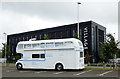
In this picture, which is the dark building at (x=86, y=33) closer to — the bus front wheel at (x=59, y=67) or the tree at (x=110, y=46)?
the tree at (x=110, y=46)

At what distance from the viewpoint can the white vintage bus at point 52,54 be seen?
724 inches

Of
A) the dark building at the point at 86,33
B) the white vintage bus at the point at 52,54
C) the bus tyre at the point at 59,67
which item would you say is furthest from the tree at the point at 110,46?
the dark building at the point at 86,33

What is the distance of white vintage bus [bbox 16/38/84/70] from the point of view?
18391 mm

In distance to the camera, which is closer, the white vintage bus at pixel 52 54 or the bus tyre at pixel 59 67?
the white vintage bus at pixel 52 54

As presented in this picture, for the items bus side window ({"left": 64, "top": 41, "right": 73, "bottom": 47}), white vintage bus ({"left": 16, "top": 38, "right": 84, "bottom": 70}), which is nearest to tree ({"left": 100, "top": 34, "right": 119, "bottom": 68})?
white vintage bus ({"left": 16, "top": 38, "right": 84, "bottom": 70})

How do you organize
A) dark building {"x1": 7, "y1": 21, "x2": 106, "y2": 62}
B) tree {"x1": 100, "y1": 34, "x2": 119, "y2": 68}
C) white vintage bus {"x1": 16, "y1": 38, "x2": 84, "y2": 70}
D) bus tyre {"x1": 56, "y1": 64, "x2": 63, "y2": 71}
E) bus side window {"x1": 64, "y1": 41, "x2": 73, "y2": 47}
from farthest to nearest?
dark building {"x1": 7, "y1": 21, "x2": 106, "y2": 62}, tree {"x1": 100, "y1": 34, "x2": 119, "y2": 68}, bus tyre {"x1": 56, "y1": 64, "x2": 63, "y2": 71}, bus side window {"x1": 64, "y1": 41, "x2": 73, "y2": 47}, white vintage bus {"x1": 16, "y1": 38, "x2": 84, "y2": 70}

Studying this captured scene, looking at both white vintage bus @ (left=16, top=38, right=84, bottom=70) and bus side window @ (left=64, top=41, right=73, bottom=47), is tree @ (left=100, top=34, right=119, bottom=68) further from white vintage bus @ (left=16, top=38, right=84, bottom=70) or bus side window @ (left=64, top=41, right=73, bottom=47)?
bus side window @ (left=64, top=41, right=73, bottom=47)

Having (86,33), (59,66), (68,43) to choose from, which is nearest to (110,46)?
(68,43)

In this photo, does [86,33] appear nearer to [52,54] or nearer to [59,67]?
[52,54]

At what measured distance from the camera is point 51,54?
763 inches

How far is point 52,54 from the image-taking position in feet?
63.4

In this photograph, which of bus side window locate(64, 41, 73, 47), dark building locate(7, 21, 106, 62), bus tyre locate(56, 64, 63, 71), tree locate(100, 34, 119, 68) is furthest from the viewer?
dark building locate(7, 21, 106, 62)

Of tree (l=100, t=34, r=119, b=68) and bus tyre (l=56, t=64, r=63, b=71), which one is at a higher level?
tree (l=100, t=34, r=119, b=68)

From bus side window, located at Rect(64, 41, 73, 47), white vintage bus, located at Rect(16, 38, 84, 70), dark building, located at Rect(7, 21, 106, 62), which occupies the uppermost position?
dark building, located at Rect(7, 21, 106, 62)
